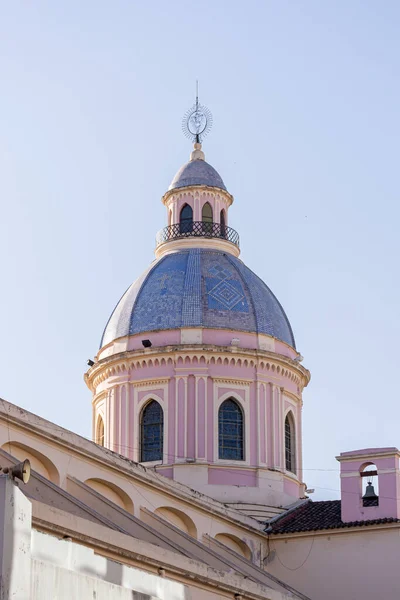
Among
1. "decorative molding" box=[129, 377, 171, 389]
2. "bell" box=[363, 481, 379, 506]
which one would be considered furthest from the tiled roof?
"decorative molding" box=[129, 377, 171, 389]

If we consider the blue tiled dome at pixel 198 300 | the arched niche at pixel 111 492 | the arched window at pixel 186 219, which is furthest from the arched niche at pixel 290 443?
the arched niche at pixel 111 492

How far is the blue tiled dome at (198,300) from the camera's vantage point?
113ft

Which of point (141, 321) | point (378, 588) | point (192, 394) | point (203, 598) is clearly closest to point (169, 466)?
point (192, 394)

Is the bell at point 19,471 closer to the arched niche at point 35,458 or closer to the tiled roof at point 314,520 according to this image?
the arched niche at point 35,458

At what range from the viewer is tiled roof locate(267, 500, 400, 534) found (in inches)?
1206

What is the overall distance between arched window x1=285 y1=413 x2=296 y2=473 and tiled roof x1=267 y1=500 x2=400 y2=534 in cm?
157

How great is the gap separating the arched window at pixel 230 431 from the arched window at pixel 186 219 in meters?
5.93

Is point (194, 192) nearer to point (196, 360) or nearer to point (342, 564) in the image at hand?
point (196, 360)

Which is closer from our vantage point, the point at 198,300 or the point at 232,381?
the point at 232,381

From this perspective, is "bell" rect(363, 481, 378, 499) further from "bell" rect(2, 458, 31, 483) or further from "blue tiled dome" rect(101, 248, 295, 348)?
"bell" rect(2, 458, 31, 483)

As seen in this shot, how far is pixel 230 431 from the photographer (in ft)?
111

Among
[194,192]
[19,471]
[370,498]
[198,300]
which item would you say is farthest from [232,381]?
[19,471]

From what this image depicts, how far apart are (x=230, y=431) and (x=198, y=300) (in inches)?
152

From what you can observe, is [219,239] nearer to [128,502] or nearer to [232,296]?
[232,296]
